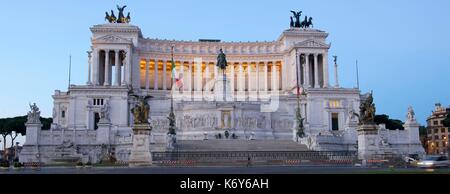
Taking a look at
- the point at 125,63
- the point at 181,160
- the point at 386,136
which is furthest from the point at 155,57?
the point at 181,160

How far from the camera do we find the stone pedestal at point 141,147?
36.5m

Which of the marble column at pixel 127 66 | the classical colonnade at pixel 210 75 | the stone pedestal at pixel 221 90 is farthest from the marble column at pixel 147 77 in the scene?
the stone pedestal at pixel 221 90

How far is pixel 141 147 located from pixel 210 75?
2957 inches

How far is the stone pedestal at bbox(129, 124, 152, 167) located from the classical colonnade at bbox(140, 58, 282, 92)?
2698 inches

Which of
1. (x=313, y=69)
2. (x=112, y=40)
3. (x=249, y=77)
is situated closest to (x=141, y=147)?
(x=112, y=40)

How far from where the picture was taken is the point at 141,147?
36.8 m

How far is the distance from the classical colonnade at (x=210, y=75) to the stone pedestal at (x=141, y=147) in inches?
2698

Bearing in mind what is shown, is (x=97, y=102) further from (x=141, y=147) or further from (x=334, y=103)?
(x=141, y=147)

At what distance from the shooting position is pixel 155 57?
339ft

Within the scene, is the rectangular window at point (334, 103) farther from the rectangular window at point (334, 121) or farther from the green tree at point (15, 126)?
the green tree at point (15, 126)

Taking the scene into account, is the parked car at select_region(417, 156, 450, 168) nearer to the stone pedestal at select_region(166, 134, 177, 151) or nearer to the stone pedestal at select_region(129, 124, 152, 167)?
the stone pedestal at select_region(129, 124, 152, 167)

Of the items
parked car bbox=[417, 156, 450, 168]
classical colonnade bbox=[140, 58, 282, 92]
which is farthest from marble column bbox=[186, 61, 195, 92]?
parked car bbox=[417, 156, 450, 168]
